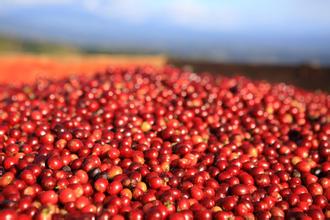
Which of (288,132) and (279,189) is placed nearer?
(279,189)

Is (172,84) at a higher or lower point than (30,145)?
higher

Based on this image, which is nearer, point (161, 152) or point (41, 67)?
point (161, 152)

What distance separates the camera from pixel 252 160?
4832 mm

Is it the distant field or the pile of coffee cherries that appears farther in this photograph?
the distant field

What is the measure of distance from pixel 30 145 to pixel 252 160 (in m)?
2.77

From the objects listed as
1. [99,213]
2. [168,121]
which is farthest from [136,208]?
[168,121]

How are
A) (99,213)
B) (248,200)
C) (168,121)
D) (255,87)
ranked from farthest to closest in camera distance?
(255,87) < (168,121) < (248,200) < (99,213)

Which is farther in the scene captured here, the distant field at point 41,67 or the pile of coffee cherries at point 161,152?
the distant field at point 41,67

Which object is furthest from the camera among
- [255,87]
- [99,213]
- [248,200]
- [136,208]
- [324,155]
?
[255,87]

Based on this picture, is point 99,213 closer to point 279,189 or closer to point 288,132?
point 279,189

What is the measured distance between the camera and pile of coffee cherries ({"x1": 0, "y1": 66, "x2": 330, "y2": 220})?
3601mm

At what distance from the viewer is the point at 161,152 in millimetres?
4699

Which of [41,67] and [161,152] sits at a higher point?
[161,152]

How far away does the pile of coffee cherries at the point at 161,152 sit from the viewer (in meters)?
3.60
